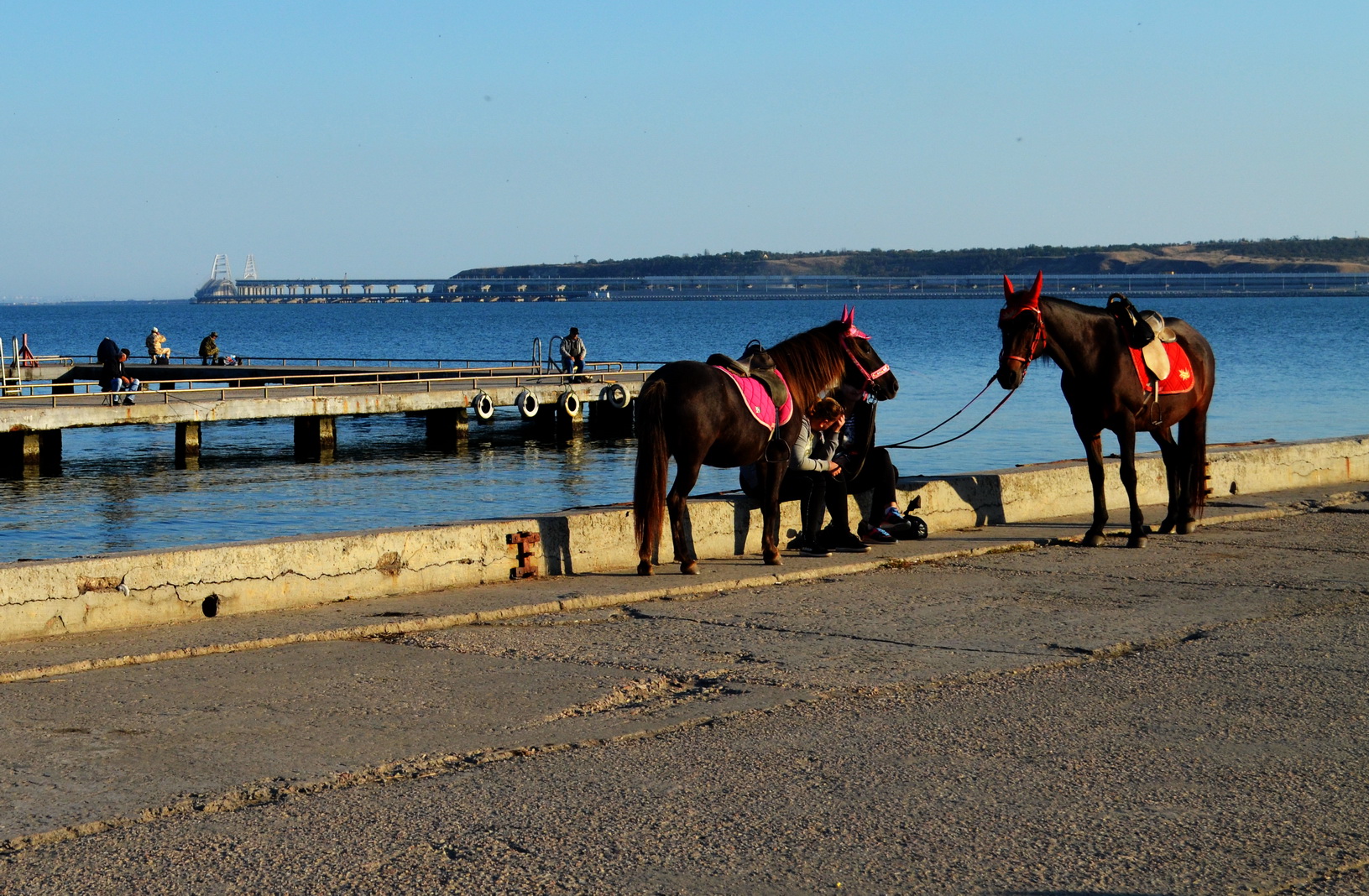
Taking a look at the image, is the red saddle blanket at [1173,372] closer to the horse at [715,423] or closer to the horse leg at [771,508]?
the horse at [715,423]

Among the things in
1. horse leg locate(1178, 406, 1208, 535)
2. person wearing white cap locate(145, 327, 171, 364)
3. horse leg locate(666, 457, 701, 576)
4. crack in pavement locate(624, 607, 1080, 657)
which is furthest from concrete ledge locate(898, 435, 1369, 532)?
person wearing white cap locate(145, 327, 171, 364)

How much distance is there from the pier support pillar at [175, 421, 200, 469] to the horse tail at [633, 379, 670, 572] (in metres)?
28.6

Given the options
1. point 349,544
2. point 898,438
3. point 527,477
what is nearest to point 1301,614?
point 349,544

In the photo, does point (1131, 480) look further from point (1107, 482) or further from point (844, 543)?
point (1107, 482)

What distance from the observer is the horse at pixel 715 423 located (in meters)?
10.2

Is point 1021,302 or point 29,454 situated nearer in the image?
point 1021,302

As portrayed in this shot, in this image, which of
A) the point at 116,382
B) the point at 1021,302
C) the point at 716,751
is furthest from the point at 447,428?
the point at 716,751

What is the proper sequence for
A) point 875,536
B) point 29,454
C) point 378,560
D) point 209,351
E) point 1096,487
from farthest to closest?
A: point 209,351, point 29,454, point 1096,487, point 875,536, point 378,560

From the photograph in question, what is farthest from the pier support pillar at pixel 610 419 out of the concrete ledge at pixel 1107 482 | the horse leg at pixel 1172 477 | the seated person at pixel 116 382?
the horse leg at pixel 1172 477

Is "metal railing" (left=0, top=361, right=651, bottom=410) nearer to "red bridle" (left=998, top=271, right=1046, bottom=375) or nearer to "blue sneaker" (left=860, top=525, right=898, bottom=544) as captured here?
"blue sneaker" (left=860, top=525, right=898, bottom=544)

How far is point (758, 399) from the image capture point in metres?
10.7

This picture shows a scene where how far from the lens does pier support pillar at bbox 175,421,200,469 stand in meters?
36.6

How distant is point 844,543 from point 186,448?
93.6ft

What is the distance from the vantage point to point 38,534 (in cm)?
2539
